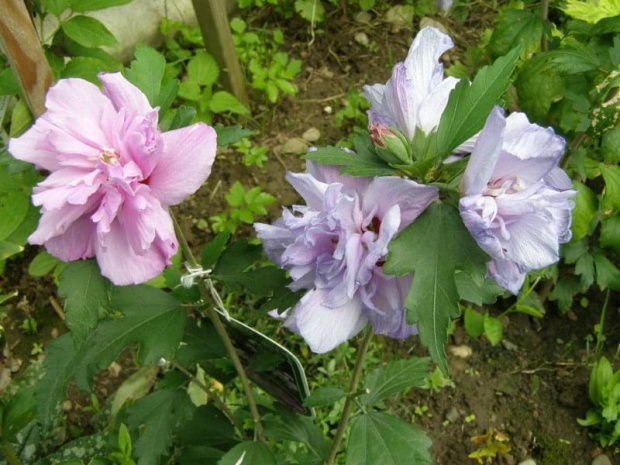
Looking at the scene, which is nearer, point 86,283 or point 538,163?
point 538,163

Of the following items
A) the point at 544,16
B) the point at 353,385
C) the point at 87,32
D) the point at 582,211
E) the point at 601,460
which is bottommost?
the point at 601,460

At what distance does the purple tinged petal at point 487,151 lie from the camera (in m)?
0.77

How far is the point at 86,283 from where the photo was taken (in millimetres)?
925

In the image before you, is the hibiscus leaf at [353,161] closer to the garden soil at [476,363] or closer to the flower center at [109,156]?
the flower center at [109,156]

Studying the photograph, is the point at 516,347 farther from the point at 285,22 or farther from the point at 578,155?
the point at 285,22

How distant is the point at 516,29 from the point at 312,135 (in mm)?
1109

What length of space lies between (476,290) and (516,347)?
140 cm

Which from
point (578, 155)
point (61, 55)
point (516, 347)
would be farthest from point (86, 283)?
point (516, 347)

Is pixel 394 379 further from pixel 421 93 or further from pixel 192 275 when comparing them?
pixel 421 93

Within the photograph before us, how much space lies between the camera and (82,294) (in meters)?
0.92

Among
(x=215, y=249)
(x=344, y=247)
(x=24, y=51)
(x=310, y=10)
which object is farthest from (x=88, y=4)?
(x=310, y=10)

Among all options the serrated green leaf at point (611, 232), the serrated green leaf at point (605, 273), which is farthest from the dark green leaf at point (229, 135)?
the serrated green leaf at point (605, 273)

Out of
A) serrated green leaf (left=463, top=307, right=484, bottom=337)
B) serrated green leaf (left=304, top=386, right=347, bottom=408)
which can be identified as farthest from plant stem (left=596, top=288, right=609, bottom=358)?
serrated green leaf (left=304, top=386, right=347, bottom=408)

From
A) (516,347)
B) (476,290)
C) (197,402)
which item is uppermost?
(476,290)
